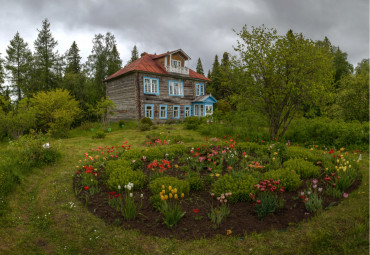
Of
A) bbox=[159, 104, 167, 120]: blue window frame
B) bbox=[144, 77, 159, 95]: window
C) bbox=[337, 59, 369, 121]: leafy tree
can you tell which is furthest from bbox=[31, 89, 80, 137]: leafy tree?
bbox=[337, 59, 369, 121]: leafy tree

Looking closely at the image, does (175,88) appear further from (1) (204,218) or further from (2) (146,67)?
(1) (204,218)

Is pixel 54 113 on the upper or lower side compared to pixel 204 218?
upper

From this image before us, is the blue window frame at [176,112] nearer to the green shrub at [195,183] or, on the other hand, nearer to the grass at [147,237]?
the green shrub at [195,183]

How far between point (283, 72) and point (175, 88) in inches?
614

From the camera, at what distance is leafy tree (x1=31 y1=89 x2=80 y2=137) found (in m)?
14.7

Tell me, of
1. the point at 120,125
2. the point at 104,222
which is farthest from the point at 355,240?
the point at 120,125

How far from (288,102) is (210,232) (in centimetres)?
827

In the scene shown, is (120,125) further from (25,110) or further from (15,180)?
(15,180)

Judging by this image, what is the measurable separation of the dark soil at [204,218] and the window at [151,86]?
17622mm

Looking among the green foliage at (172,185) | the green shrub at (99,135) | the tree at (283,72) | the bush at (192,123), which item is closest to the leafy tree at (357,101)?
the tree at (283,72)

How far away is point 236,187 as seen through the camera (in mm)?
4344

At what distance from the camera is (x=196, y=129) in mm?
15391

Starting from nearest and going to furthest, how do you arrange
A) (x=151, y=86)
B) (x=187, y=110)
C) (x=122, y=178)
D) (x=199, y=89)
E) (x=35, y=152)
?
(x=122, y=178) → (x=35, y=152) → (x=151, y=86) → (x=187, y=110) → (x=199, y=89)

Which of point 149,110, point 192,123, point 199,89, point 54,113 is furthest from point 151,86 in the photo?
point 54,113
